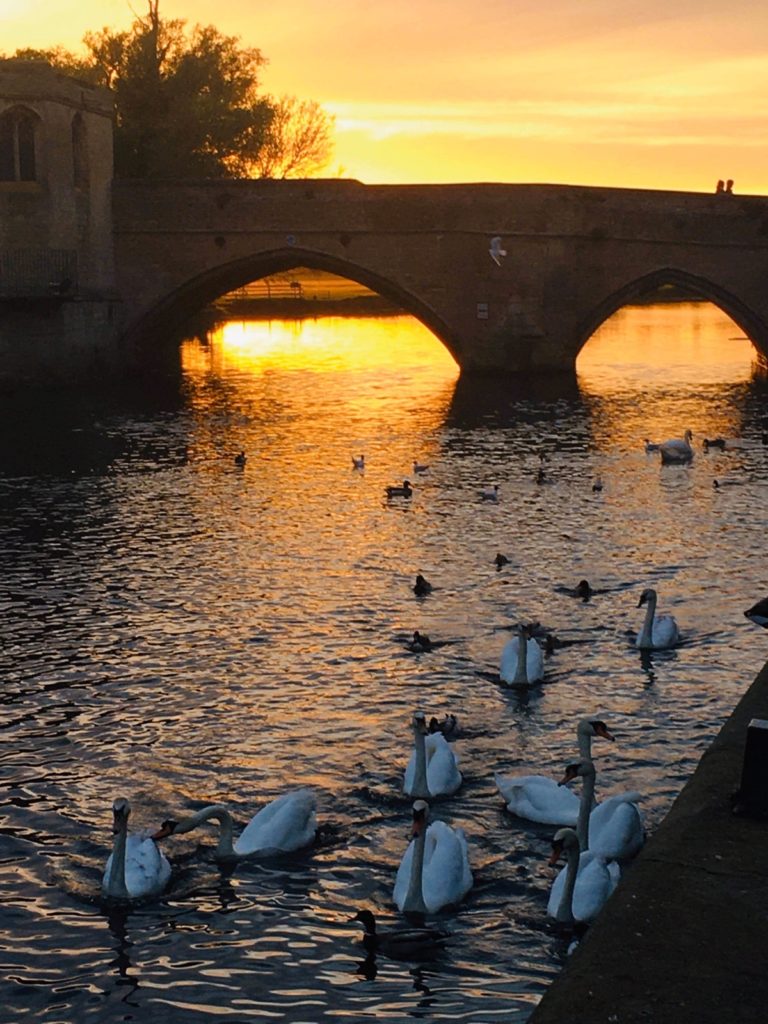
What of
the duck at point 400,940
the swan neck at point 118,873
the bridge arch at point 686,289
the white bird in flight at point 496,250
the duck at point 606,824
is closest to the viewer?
the duck at point 400,940

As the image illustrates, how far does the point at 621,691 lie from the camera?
1825 centimetres

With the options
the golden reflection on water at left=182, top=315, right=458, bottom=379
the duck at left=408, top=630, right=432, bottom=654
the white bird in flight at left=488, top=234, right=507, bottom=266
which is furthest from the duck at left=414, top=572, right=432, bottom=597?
the golden reflection on water at left=182, top=315, right=458, bottom=379

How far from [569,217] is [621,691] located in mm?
37086

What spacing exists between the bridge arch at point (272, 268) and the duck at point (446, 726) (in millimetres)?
38640

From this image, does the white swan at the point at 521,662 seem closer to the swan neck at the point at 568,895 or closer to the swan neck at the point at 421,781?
the swan neck at the point at 421,781

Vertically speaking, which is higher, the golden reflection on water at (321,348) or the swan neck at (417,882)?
the golden reflection on water at (321,348)

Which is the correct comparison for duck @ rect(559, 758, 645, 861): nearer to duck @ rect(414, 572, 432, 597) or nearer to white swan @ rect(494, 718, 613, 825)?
white swan @ rect(494, 718, 613, 825)

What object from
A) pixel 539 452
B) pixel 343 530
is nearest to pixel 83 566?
pixel 343 530

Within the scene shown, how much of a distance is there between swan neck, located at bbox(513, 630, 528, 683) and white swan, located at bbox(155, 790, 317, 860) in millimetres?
5128

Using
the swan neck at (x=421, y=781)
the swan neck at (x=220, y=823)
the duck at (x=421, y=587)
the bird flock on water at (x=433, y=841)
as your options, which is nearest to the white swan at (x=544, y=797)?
the bird flock on water at (x=433, y=841)

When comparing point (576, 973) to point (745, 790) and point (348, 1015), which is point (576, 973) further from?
point (348, 1015)

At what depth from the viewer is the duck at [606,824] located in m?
13.0

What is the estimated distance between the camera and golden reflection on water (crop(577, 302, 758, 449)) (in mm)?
42737

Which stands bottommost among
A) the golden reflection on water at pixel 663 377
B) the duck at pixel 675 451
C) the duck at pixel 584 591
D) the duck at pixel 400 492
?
the duck at pixel 584 591
